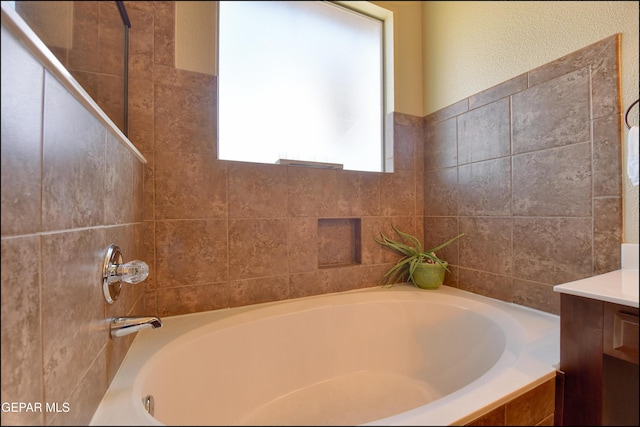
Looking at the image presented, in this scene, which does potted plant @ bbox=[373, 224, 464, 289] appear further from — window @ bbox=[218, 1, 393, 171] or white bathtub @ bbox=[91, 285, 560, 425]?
window @ bbox=[218, 1, 393, 171]

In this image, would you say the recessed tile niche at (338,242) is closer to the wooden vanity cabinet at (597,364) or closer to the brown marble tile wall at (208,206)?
the brown marble tile wall at (208,206)

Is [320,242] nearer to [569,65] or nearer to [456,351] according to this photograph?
[456,351]

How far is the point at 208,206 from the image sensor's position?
115 centimetres

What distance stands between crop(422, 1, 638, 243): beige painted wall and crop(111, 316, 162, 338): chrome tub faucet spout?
4.91ft

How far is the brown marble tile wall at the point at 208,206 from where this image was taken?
1075 mm

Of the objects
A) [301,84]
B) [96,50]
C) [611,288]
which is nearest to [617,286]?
[611,288]

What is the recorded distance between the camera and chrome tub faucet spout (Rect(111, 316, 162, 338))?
26.4 inches

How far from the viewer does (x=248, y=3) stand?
134cm

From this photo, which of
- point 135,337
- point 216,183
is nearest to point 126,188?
point 216,183

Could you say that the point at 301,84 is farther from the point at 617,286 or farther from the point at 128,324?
the point at 617,286

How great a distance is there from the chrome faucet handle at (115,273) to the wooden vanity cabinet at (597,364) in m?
1.15

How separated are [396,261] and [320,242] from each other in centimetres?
49

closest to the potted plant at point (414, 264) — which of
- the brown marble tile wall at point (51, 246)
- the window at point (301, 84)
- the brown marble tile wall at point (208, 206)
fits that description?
the brown marble tile wall at point (208, 206)

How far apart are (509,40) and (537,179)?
2.19 ft
